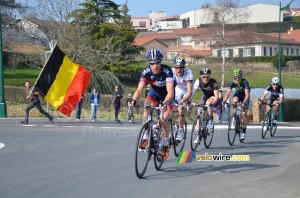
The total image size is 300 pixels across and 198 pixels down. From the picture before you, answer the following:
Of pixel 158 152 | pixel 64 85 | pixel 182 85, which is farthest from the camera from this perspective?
pixel 64 85

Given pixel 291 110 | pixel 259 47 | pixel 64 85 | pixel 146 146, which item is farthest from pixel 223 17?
pixel 146 146

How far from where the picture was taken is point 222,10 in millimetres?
54469

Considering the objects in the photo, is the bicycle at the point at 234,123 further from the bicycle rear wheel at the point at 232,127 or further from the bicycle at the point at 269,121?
the bicycle at the point at 269,121

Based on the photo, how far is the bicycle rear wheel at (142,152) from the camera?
9289 millimetres

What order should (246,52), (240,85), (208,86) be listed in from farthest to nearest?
(246,52)
(240,85)
(208,86)

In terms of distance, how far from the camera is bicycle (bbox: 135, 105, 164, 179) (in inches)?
366

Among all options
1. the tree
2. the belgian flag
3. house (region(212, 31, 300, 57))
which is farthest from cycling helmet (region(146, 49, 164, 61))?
house (region(212, 31, 300, 57))

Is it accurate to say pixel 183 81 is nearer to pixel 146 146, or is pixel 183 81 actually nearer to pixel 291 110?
pixel 146 146

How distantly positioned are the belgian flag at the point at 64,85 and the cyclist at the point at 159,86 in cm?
951

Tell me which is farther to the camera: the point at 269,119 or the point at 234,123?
the point at 269,119

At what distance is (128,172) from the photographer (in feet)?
33.4

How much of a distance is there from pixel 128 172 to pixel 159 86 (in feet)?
5.54

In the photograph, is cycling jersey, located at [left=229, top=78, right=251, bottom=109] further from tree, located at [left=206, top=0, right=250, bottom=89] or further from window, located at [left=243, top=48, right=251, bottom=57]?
window, located at [left=243, top=48, right=251, bottom=57]

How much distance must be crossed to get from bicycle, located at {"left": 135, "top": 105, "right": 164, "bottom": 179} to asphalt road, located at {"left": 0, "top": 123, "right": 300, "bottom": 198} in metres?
0.22
